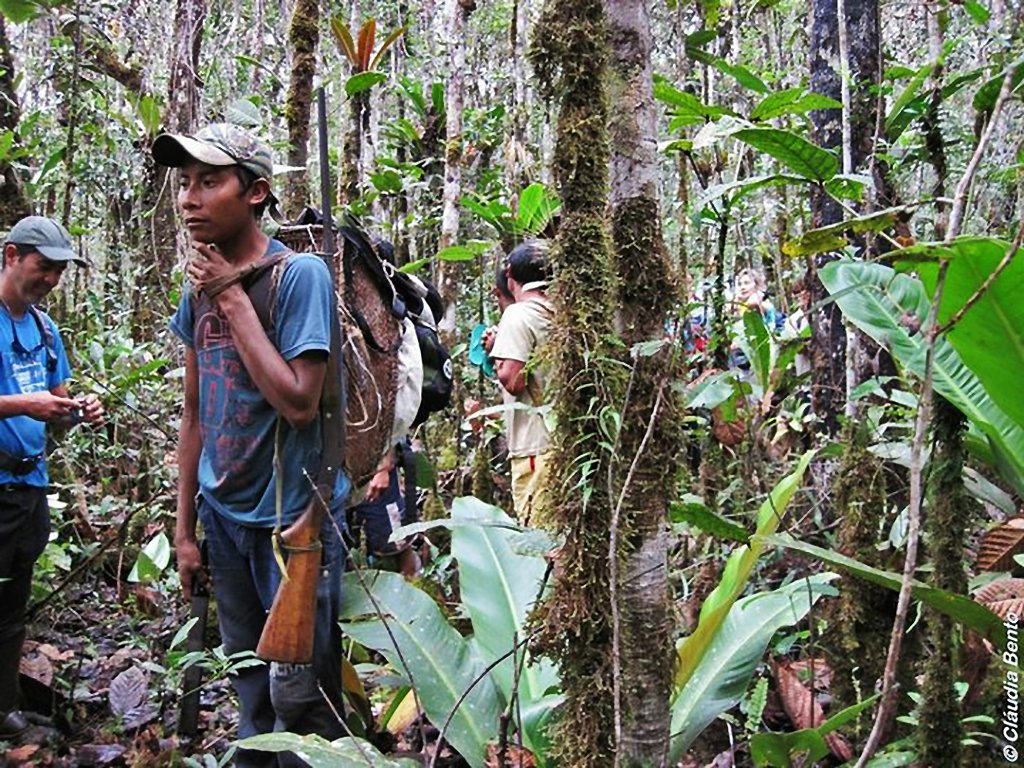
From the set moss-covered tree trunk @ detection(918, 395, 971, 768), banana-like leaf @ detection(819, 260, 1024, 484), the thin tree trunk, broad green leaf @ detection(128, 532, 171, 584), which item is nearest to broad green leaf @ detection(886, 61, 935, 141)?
banana-like leaf @ detection(819, 260, 1024, 484)

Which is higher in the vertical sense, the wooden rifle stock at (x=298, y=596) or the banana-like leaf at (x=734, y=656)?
the wooden rifle stock at (x=298, y=596)

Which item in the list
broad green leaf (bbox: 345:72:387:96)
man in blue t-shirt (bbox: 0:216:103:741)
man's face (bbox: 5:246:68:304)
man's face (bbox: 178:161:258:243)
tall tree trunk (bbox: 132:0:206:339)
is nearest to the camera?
man's face (bbox: 178:161:258:243)

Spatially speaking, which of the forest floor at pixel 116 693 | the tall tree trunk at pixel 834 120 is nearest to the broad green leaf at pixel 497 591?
the forest floor at pixel 116 693

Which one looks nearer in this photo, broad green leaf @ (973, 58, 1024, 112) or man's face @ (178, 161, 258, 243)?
broad green leaf @ (973, 58, 1024, 112)

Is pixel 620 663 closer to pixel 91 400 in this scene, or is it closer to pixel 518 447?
pixel 518 447

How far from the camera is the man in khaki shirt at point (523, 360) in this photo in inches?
154

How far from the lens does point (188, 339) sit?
2.87 meters

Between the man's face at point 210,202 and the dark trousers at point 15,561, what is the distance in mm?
1823

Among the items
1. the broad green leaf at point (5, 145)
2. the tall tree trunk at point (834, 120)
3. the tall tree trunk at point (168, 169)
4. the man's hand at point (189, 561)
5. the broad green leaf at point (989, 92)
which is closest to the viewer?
the broad green leaf at point (989, 92)

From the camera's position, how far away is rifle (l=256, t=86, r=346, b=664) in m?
2.53

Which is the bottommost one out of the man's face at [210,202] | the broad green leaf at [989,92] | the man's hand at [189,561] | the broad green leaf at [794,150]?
the man's hand at [189,561]

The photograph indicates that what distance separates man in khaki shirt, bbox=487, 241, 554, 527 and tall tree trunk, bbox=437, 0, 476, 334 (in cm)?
196

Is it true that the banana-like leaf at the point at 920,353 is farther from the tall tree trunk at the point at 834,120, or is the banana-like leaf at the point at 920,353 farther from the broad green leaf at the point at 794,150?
the tall tree trunk at the point at 834,120

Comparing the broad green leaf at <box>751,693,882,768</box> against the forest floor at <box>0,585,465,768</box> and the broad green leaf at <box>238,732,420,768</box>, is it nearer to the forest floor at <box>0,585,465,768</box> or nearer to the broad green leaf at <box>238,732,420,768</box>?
the broad green leaf at <box>238,732,420,768</box>
